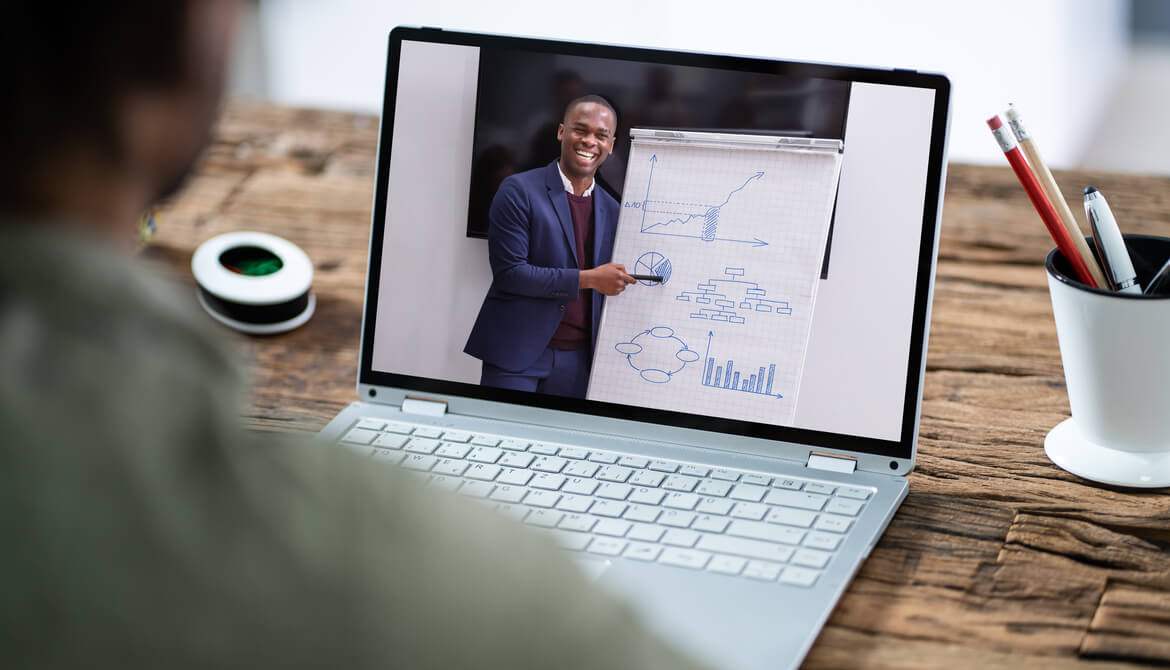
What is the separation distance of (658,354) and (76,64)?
1.75 ft

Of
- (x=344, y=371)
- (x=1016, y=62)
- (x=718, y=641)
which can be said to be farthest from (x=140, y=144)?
(x=1016, y=62)

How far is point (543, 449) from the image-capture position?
2.47 ft

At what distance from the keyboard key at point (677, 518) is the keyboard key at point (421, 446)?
7.8 inches

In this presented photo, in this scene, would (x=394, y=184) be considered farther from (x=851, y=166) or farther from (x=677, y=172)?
(x=851, y=166)

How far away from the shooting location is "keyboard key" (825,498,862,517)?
2.21ft

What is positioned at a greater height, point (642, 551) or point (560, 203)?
point (560, 203)

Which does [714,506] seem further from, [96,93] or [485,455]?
[96,93]

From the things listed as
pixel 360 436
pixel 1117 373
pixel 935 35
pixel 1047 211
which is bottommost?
pixel 360 436

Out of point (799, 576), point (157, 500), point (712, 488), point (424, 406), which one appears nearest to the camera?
point (157, 500)

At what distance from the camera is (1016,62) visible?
10.4 ft

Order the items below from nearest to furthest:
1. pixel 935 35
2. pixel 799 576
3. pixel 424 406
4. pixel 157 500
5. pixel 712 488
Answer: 1. pixel 157 500
2. pixel 799 576
3. pixel 712 488
4. pixel 424 406
5. pixel 935 35

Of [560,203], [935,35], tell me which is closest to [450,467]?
Result: [560,203]

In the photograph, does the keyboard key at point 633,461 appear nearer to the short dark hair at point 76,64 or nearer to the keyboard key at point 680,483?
the keyboard key at point 680,483

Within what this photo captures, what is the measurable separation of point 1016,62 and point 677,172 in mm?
2844
